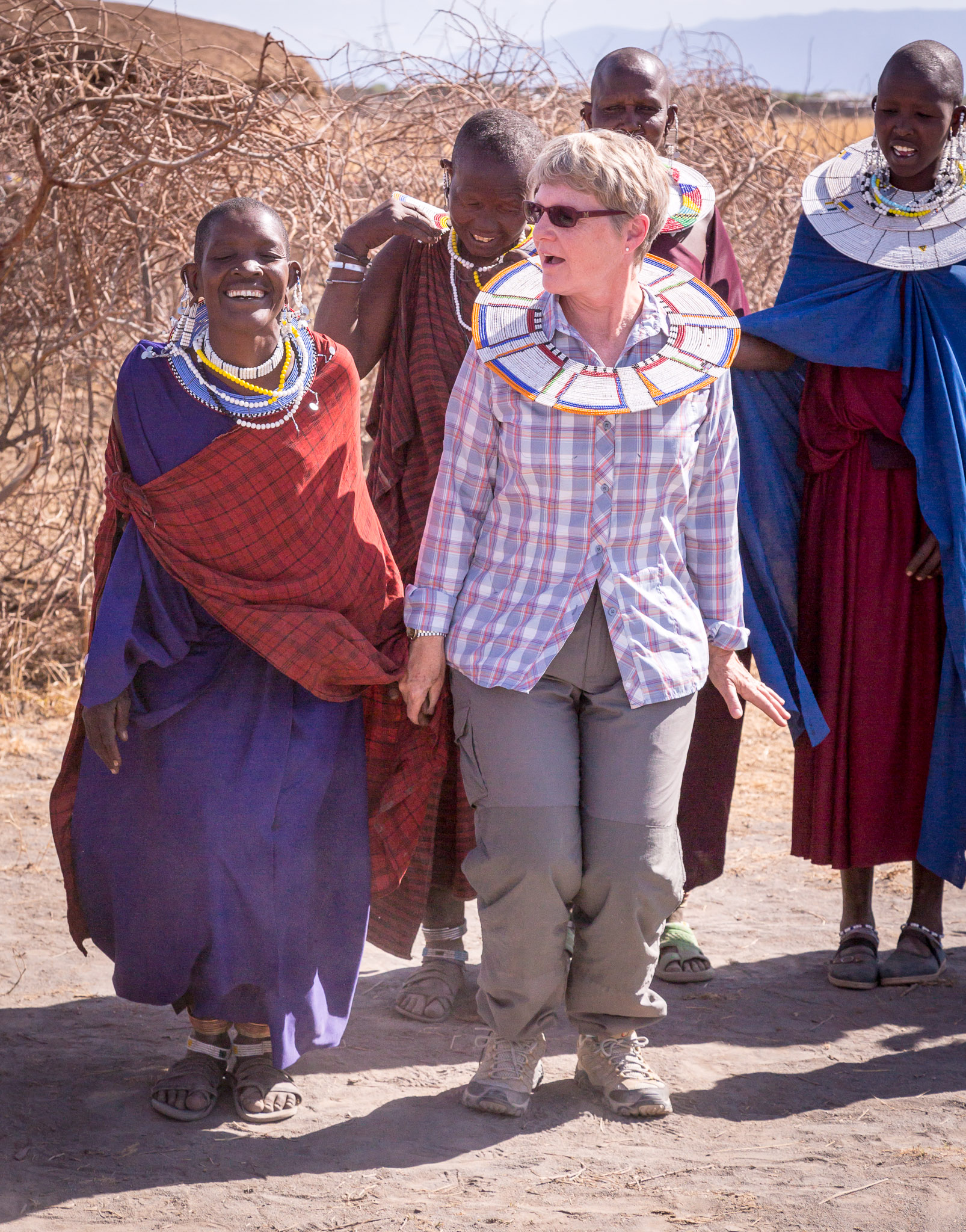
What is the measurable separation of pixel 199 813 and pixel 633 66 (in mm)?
2321

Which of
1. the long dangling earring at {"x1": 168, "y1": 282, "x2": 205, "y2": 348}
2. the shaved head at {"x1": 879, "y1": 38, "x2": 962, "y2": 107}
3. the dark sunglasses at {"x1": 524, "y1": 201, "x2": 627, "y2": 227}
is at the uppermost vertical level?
the shaved head at {"x1": 879, "y1": 38, "x2": 962, "y2": 107}

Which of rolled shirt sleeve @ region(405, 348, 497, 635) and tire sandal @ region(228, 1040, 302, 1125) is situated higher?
rolled shirt sleeve @ region(405, 348, 497, 635)

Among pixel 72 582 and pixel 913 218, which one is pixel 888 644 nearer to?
pixel 913 218

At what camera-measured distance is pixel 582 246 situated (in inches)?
108

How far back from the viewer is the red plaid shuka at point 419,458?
3.38 meters

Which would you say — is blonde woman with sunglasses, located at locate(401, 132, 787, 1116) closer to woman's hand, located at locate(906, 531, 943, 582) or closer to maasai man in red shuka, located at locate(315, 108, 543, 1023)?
maasai man in red shuka, located at locate(315, 108, 543, 1023)

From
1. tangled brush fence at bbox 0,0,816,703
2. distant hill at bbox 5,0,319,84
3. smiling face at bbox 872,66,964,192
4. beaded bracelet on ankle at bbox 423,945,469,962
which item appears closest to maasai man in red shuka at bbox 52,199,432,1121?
beaded bracelet on ankle at bbox 423,945,469,962

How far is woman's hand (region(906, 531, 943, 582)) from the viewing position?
3.67 meters

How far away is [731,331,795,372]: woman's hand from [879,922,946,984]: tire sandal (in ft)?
5.56

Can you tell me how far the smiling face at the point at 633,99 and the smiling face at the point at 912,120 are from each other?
0.60 m

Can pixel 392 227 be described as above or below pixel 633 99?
below

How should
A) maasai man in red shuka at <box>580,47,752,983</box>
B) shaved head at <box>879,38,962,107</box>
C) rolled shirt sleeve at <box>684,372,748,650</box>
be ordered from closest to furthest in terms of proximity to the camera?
rolled shirt sleeve at <box>684,372,748,650</box>, shaved head at <box>879,38,962,107</box>, maasai man in red shuka at <box>580,47,752,983</box>

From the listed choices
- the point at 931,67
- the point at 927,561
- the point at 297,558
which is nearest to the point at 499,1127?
the point at 297,558

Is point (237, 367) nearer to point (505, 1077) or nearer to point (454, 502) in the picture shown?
point (454, 502)
